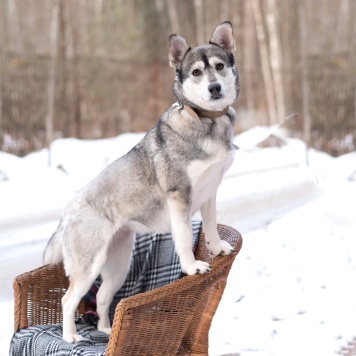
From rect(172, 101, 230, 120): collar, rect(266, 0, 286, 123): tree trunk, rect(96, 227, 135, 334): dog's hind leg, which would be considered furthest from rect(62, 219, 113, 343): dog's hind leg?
rect(266, 0, 286, 123): tree trunk

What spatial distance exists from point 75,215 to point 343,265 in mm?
1953

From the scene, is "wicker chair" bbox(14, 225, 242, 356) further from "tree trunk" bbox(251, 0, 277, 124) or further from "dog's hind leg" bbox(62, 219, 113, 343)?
"tree trunk" bbox(251, 0, 277, 124)

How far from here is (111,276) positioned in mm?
2248

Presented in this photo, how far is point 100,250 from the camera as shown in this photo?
6.64 feet

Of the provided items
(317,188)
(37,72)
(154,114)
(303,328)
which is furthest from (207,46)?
(154,114)

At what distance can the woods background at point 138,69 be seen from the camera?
6.30m

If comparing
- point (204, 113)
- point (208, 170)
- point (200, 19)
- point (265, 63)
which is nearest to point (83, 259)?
point (208, 170)

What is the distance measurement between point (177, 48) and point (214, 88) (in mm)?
212

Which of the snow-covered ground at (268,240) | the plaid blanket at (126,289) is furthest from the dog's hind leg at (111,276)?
the snow-covered ground at (268,240)

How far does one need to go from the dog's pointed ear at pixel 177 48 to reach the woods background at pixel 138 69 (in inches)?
152

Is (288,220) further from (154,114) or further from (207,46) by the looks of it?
(154,114)

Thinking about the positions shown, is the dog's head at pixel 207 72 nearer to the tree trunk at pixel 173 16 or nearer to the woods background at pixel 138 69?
the woods background at pixel 138 69

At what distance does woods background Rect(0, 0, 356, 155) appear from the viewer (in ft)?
20.7

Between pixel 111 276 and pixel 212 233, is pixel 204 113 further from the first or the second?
pixel 111 276
